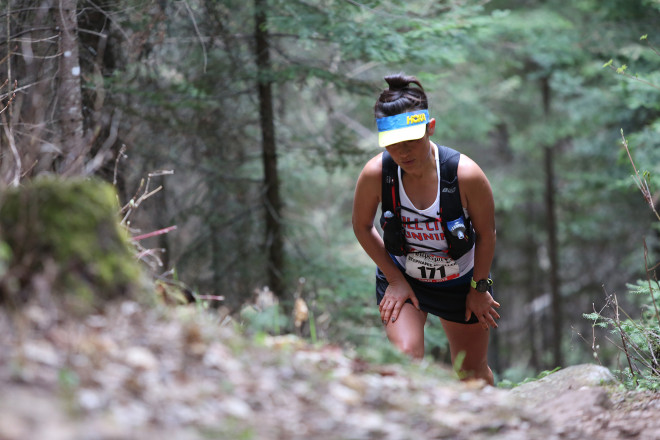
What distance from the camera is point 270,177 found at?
8688mm

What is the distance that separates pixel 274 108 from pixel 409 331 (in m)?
6.20

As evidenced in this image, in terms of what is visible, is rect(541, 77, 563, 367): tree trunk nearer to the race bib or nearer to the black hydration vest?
the race bib

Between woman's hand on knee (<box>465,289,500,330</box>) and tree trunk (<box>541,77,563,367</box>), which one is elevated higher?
woman's hand on knee (<box>465,289,500,330</box>)

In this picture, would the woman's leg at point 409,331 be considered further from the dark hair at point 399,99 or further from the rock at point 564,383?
the dark hair at point 399,99

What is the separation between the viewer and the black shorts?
4797 mm

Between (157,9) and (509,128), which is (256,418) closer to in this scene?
(157,9)

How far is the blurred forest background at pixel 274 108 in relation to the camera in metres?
5.66

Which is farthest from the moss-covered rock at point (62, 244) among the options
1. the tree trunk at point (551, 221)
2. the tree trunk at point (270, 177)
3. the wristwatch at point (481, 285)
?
the tree trunk at point (551, 221)

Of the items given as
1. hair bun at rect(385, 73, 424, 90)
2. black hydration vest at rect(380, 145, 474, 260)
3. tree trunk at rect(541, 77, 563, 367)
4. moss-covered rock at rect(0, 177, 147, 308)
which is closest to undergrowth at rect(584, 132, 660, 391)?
black hydration vest at rect(380, 145, 474, 260)

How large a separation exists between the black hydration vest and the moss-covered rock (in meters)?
2.07

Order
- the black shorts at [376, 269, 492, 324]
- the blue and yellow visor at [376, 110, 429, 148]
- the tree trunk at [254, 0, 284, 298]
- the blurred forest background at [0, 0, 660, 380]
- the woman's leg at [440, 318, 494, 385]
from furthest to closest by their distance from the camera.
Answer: the tree trunk at [254, 0, 284, 298]
the blurred forest background at [0, 0, 660, 380]
the woman's leg at [440, 318, 494, 385]
the black shorts at [376, 269, 492, 324]
the blue and yellow visor at [376, 110, 429, 148]

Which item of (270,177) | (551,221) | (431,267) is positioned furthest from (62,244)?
(551,221)

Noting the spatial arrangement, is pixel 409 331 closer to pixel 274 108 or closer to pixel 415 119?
A: pixel 415 119

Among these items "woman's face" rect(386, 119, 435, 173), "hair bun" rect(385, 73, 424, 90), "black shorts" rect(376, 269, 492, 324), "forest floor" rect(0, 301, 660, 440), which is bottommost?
"black shorts" rect(376, 269, 492, 324)
